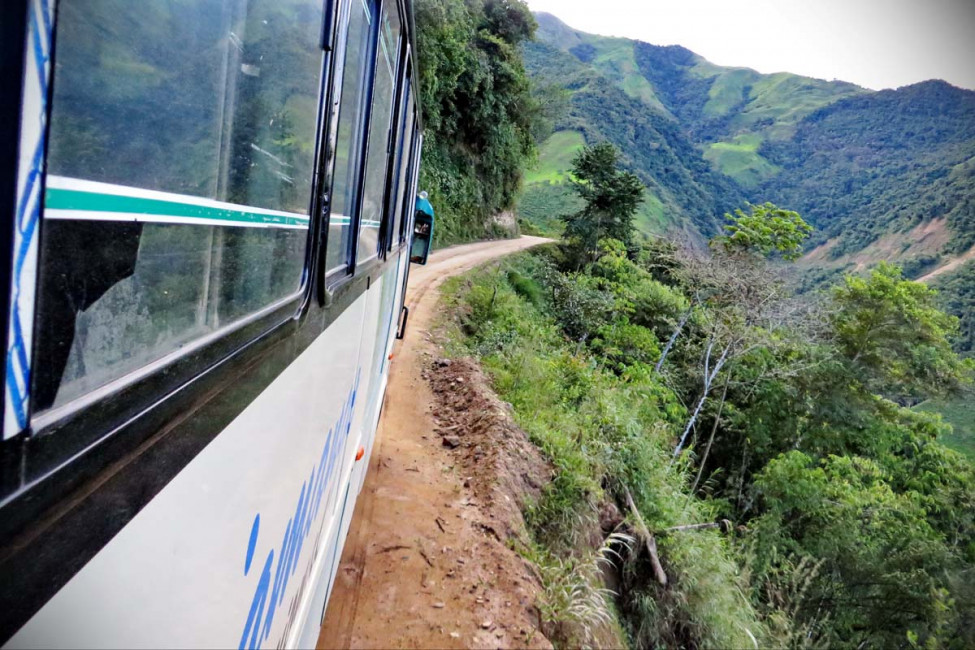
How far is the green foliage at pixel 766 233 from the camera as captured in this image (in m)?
19.0

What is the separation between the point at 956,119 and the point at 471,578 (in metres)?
143

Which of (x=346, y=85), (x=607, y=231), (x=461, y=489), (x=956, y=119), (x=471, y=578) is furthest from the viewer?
(x=956, y=119)

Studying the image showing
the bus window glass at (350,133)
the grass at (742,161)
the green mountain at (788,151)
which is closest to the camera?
the bus window glass at (350,133)

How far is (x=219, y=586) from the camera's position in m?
0.88

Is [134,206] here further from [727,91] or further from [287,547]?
[727,91]

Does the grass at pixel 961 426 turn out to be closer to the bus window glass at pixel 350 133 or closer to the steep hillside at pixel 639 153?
the steep hillside at pixel 639 153

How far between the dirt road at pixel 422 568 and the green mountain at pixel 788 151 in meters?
26.9

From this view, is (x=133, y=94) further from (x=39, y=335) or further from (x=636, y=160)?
(x=636, y=160)

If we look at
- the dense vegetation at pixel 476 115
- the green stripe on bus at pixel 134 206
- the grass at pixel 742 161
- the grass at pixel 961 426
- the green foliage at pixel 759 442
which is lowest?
the grass at pixel 961 426

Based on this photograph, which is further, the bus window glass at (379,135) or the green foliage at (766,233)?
the green foliage at (766,233)

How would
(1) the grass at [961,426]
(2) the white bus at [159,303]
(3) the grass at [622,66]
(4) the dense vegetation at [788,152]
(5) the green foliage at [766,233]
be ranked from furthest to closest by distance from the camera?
(3) the grass at [622,66] → (4) the dense vegetation at [788,152] → (1) the grass at [961,426] → (5) the green foliage at [766,233] → (2) the white bus at [159,303]

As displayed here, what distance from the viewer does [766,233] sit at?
19172 millimetres

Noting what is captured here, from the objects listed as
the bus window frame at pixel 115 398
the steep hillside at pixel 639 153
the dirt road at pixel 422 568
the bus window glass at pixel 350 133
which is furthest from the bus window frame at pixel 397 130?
the steep hillside at pixel 639 153

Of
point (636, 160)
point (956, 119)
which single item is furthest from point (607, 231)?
point (956, 119)
